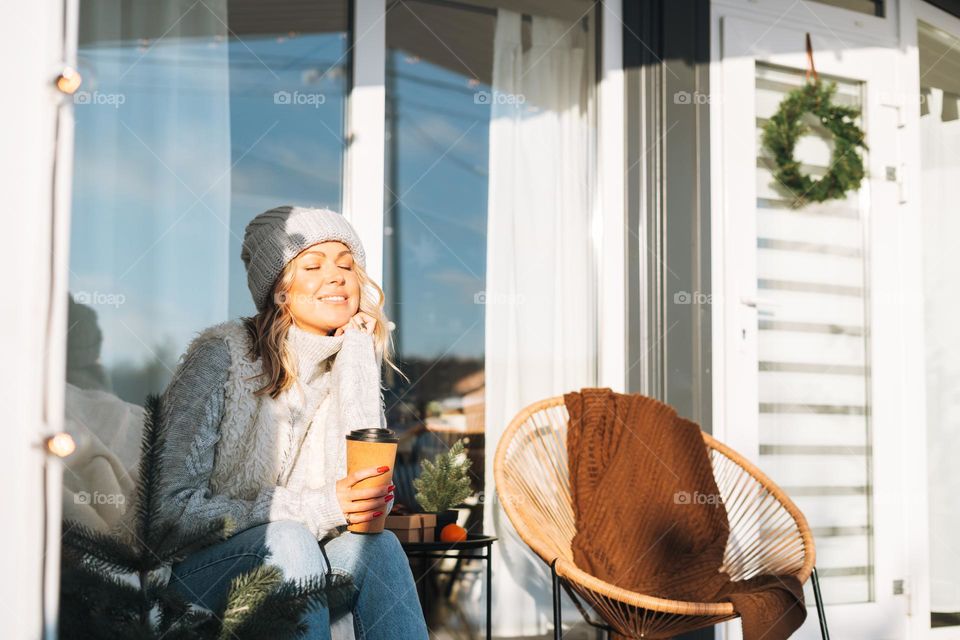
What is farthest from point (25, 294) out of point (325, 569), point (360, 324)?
point (360, 324)

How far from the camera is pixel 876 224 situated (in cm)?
331

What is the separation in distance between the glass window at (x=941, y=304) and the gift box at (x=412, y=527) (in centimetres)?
200

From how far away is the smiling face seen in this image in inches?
77.2

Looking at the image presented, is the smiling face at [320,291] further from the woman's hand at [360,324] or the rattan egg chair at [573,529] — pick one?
the rattan egg chair at [573,529]

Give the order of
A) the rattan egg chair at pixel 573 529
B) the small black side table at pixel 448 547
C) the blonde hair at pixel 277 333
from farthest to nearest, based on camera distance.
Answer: the small black side table at pixel 448 547, the rattan egg chair at pixel 573 529, the blonde hair at pixel 277 333

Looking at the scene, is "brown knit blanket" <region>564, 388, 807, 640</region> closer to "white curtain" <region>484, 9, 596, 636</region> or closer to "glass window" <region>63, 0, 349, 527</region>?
"white curtain" <region>484, 9, 596, 636</region>

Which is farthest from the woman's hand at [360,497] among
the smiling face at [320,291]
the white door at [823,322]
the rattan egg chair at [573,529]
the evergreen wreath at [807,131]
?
the evergreen wreath at [807,131]

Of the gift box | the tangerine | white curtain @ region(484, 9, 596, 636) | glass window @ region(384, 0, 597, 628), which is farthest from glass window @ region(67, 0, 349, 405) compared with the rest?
the tangerine

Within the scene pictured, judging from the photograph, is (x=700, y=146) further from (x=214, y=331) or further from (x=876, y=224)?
(x=214, y=331)

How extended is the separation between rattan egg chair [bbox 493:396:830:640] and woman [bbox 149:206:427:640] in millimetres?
528

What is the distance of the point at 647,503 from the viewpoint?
2385 mm

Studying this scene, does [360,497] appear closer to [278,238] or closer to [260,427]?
[260,427]

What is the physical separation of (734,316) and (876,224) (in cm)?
74

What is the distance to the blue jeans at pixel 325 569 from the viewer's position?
1.50 metres
